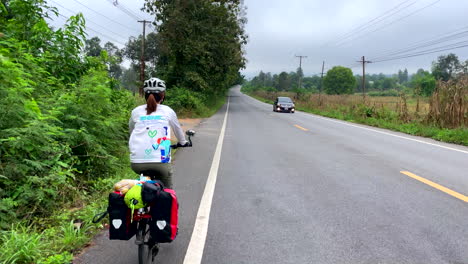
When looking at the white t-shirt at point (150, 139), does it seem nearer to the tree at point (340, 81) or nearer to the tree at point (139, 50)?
the tree at point (139, 50)

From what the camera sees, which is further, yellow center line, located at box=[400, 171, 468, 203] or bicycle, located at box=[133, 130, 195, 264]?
yellow center line, located at box=[400, 171, 468, 203]

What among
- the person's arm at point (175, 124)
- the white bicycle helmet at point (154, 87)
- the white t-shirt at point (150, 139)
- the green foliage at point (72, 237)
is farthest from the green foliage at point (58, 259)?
the white bicycle helmet at point (154, 87)

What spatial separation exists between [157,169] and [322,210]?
250cm

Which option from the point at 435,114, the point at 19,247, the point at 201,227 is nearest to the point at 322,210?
the point at 201,227

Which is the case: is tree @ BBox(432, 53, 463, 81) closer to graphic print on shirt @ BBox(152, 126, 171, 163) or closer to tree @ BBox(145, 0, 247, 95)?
tree @ BBox(145, 0, 247, 95)

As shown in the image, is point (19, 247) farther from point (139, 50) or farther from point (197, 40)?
point (139, 50)

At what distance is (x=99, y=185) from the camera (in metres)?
5.49

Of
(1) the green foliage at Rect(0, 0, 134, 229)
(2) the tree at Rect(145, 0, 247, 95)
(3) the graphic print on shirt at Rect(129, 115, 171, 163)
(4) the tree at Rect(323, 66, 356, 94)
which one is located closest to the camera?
(3) the graphic print on shirt at Rect(129, 115, 171, 163)

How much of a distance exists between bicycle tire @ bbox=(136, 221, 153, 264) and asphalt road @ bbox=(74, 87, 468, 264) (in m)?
0.31

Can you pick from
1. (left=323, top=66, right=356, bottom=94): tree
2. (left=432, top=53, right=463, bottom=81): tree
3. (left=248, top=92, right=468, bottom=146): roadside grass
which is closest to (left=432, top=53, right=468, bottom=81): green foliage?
(left=432, top=53, right=463, bottom=81): tree

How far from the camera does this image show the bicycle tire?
2.97 meters

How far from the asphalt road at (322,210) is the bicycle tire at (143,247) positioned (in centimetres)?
31

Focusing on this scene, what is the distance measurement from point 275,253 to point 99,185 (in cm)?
327

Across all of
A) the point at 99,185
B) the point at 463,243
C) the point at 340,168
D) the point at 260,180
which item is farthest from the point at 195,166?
the point at 463,243
